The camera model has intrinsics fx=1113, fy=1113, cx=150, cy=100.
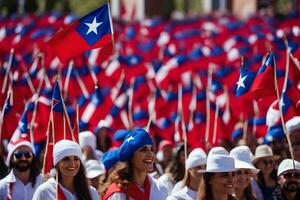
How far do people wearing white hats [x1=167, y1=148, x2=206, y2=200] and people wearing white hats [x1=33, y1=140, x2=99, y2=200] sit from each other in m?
1.16

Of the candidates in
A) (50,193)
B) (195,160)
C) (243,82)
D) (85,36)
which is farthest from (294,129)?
(50,193)

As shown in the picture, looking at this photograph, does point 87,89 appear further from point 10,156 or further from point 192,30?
point 192,30

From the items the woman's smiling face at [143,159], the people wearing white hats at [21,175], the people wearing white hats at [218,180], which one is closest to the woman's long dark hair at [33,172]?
the people wearing white hats at [21,175]

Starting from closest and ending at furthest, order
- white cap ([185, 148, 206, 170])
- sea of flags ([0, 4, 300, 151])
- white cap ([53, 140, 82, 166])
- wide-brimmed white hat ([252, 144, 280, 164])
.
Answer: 1. white cap ([53, 140, 82, 166])
2. white cap ([185, 148, 206, 170])
3. wide-brimmed white hat ([252, 144, 280, 164])
4. sea of flags ([0, 4, 300, 151])

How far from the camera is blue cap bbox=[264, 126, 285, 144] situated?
1414cm

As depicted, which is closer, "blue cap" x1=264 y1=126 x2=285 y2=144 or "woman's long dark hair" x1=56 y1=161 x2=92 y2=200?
"woman's long dark hair" x1=56 y1=161 x2=92 y2=200

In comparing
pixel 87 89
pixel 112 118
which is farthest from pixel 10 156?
pixel 87 89

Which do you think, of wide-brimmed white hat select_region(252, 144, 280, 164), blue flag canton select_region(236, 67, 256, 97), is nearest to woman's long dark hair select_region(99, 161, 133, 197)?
blue flag canton select_region(236, 67, 256, 97)

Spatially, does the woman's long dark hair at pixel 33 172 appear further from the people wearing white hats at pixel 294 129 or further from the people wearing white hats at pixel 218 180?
the people wearing white hats at pixel 294 129

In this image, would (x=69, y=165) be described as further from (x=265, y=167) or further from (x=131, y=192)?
(x=265, y=167)

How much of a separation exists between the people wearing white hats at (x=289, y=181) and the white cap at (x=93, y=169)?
7.25 ft

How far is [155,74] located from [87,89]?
Result: 13.8ft

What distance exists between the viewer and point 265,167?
13062mm

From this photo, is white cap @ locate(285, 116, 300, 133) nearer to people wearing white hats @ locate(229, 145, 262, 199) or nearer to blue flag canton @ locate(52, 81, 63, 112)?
people wearing white hats @ locate(229, 145, 262, 199)
